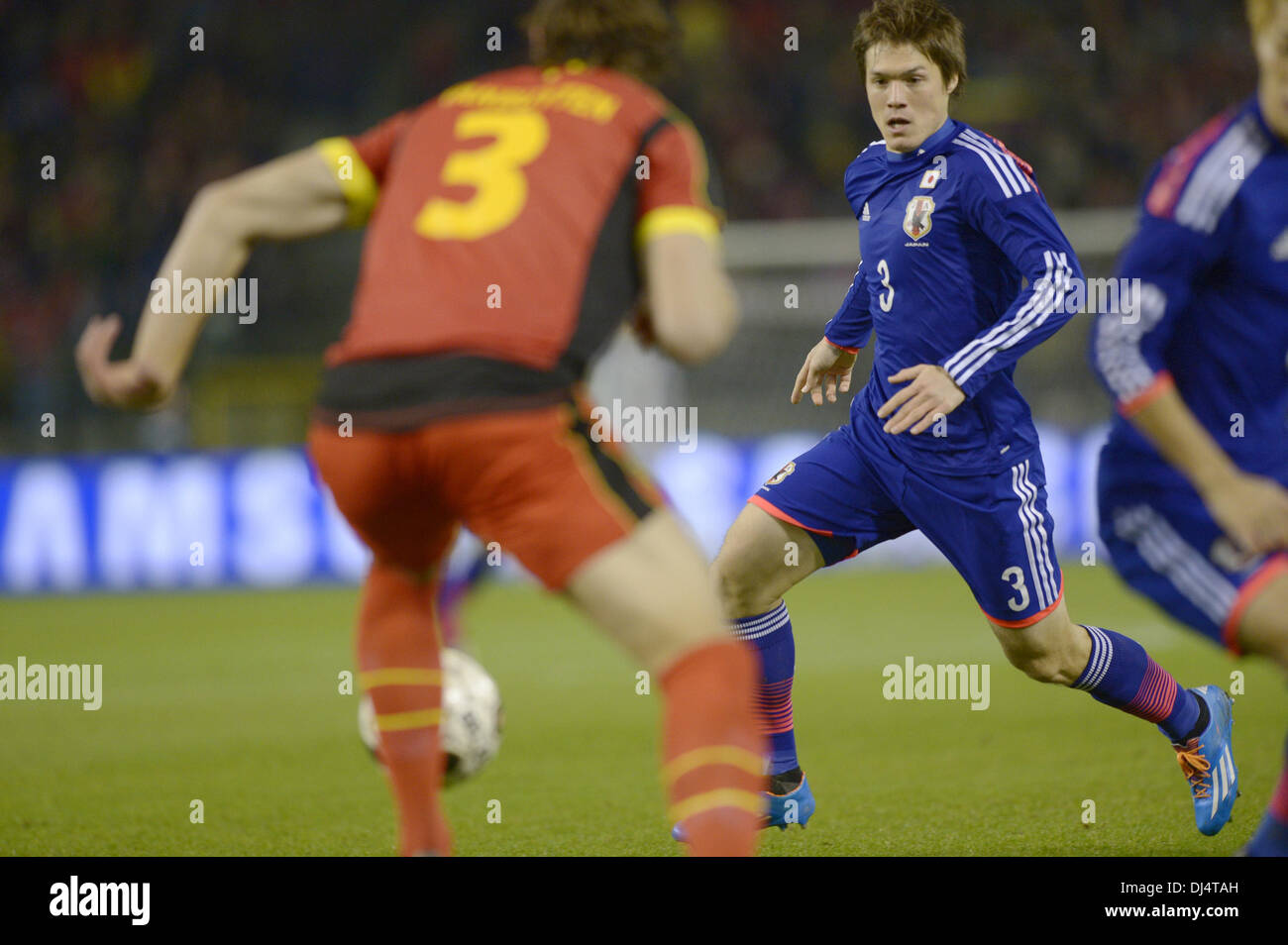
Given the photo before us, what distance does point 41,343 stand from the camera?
628 inches

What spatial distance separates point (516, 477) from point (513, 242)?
1.41 feet

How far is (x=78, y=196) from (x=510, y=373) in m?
15.8

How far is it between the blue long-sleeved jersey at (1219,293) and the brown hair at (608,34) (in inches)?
39.4

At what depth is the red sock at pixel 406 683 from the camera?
3.05m

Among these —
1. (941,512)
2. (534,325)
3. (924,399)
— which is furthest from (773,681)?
(534,325)

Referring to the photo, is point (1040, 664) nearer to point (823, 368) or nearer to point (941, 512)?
point (941, 512)

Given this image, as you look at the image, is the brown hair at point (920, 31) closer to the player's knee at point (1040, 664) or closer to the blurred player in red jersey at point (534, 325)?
the blurred player in red jersey at point (534, 325)

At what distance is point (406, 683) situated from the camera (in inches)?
121

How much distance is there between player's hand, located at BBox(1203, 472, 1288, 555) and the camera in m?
2.67

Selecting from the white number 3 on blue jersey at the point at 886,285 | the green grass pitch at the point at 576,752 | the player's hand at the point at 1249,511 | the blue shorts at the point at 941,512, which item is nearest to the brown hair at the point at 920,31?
the white number 3 on blue jersey at the point at 886,285

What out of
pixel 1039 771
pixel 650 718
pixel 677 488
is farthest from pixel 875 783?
pixel 677 488

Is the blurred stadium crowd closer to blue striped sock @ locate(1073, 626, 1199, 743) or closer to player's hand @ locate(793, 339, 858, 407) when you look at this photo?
player's hand @ locate(793, 339, 858, 407)

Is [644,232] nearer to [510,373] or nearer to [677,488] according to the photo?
[510,373]

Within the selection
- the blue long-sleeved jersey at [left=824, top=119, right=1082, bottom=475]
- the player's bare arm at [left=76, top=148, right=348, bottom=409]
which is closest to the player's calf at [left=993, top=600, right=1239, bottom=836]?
the blue long-sleeved jersey at [left=824, top=119, right=1082, bottom=475]
